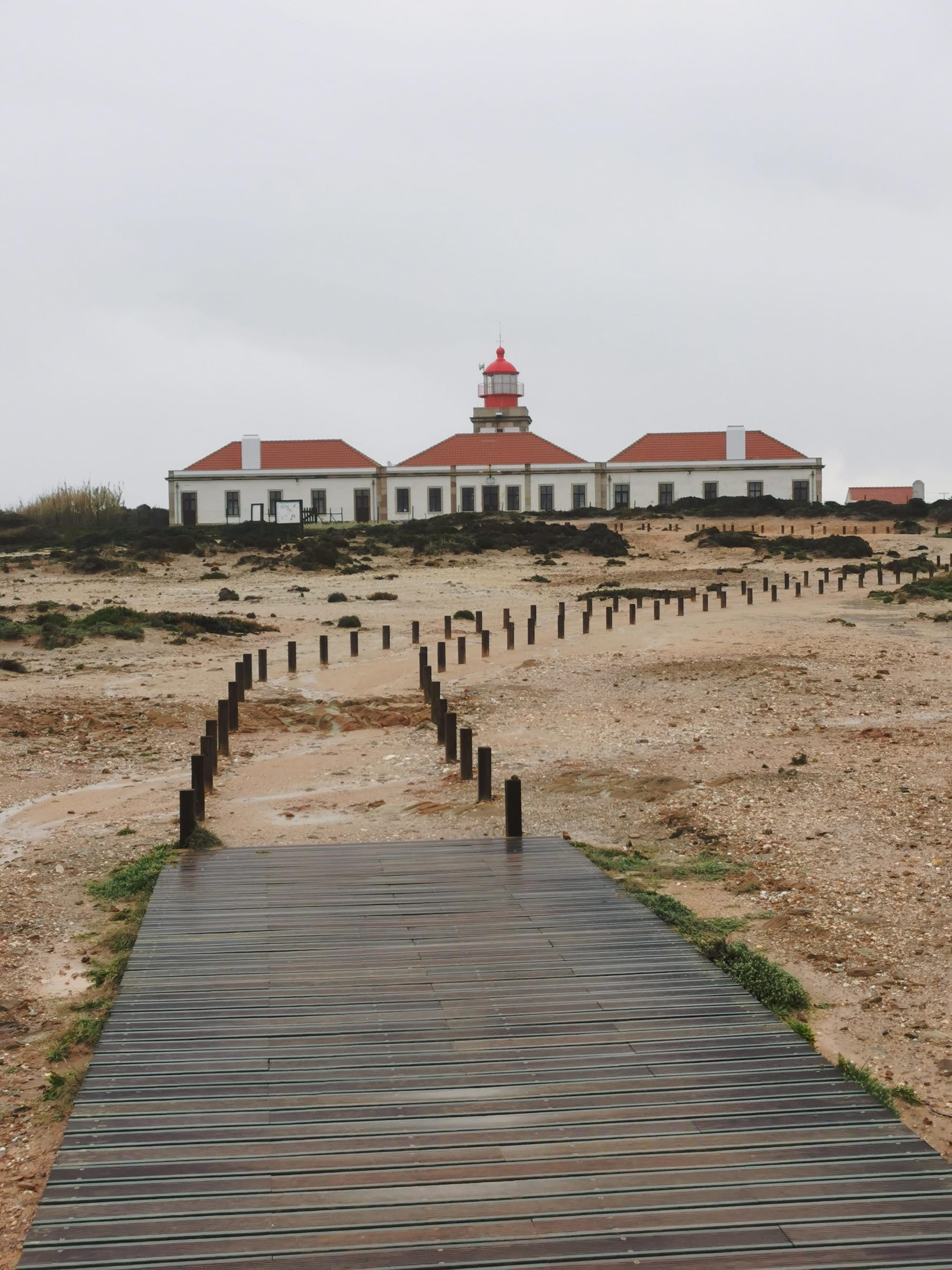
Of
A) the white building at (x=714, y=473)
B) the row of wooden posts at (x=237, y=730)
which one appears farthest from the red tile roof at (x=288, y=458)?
the row of wooden posts at (x=237, y=730)

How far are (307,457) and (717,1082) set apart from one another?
192 feet

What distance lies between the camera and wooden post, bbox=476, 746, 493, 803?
1193 cm

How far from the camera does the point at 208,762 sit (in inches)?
512

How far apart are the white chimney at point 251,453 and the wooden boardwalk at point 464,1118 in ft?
182

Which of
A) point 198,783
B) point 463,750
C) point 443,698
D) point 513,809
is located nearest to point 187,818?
point 198,783

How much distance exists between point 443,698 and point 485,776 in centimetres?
551

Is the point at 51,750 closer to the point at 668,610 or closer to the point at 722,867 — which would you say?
the point at 722,867

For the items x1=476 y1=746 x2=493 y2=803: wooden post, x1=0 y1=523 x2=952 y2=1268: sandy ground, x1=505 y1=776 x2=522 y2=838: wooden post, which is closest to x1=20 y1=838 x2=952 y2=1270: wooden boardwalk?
x1=0 y1=523 x2=952 y2=1268: sandy ground

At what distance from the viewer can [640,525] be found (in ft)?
169

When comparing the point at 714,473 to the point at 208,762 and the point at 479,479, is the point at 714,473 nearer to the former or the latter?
the point at 479,479

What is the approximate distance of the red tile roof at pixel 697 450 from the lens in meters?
62.1

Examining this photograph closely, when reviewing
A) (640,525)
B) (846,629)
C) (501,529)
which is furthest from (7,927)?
(640,525)

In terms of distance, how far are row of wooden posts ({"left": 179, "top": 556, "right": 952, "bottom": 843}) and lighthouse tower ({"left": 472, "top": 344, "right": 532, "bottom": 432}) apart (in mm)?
36061

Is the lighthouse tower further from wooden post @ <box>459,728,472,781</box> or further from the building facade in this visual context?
wooden post @ <box>459,728,472,781</box>
